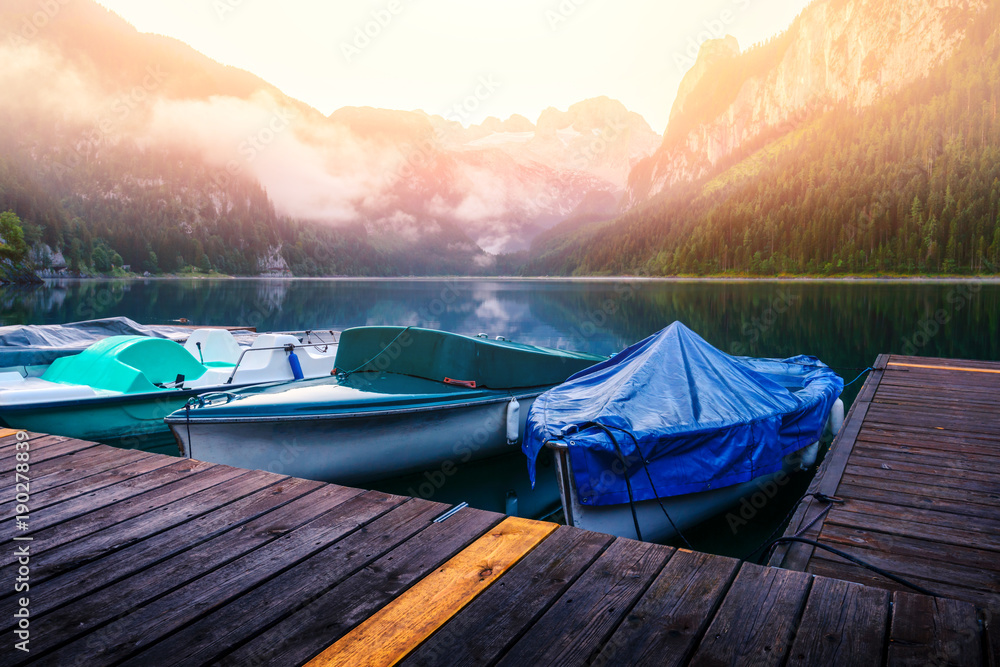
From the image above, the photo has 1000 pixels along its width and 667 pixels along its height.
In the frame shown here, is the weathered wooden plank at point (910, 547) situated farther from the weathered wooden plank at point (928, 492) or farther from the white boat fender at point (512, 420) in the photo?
the white boat fender at point (512, 420)

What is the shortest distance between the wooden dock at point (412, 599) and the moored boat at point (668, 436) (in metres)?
2.26

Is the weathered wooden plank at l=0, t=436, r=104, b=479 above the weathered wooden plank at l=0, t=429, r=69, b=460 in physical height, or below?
below

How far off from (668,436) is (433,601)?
3887 mm

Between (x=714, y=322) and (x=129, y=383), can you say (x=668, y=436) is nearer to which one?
(x=129, y=383)

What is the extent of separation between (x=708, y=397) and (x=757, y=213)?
147 meters

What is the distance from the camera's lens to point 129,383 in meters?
10.3

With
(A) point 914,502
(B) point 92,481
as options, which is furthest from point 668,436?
(B) point 92,481

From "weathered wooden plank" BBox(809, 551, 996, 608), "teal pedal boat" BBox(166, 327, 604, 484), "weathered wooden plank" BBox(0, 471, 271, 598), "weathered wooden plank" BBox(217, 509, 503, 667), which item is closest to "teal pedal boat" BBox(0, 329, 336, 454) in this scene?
"teal pedal boat" BBox(166, 327, 604, 484)

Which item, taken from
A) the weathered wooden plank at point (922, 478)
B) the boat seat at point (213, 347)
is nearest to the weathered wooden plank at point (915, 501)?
the weathered wooden plank at point (922, 478)

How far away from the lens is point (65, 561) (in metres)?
2.88

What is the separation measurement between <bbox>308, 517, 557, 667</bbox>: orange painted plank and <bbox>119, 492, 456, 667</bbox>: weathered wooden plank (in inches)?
14.8

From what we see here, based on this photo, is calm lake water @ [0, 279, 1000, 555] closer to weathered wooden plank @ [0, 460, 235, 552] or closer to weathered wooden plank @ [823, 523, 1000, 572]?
weathered wooden plank @ [823, 523, 1000, 572]

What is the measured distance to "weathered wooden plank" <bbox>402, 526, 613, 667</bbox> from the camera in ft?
7.05

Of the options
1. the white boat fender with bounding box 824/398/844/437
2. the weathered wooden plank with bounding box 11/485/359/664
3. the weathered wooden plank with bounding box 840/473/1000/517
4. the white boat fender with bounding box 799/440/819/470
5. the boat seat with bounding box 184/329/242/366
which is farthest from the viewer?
the boat seat with bounding box 184/329/242/366
